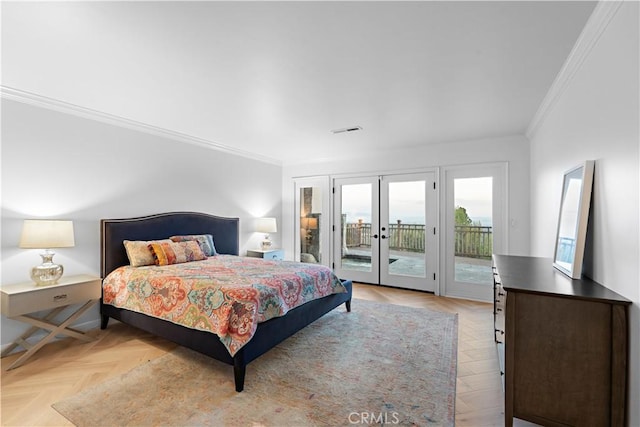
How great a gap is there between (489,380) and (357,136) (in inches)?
127

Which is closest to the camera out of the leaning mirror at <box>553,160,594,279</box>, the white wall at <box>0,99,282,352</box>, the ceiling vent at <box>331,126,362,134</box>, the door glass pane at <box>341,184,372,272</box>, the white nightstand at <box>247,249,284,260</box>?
the leaning mirror at <box>553,160,594,279</box>

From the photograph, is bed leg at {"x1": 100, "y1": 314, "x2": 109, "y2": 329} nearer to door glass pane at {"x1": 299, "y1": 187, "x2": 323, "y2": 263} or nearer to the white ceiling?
the white ceiling

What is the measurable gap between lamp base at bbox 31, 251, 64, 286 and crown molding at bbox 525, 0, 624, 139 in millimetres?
4415

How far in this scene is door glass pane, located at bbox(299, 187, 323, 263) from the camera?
19.2 ft

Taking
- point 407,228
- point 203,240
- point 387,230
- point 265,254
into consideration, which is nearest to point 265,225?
point 265,254

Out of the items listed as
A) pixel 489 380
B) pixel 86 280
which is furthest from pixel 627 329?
pixel 86 280

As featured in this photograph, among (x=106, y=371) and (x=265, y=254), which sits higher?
(x=265, y=254)

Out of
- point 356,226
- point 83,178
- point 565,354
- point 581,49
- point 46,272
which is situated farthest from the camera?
point 356,226

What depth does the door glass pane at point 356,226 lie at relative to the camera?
5.37m

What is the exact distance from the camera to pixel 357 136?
4246 millimetres

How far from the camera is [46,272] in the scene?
8.64 ft

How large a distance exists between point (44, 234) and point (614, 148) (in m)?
4.19

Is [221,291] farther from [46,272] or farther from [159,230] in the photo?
[159,230]

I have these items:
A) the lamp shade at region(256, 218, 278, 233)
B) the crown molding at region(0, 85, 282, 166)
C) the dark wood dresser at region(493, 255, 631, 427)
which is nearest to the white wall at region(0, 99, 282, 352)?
the crown molding at region(0, 85, 282, 166)
